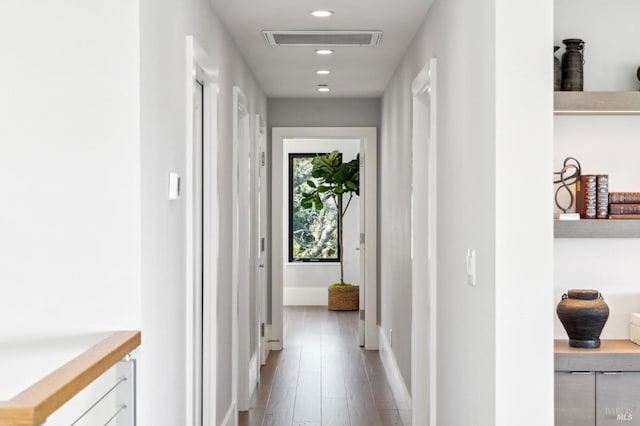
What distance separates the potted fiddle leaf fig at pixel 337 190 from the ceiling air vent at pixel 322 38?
466 cm

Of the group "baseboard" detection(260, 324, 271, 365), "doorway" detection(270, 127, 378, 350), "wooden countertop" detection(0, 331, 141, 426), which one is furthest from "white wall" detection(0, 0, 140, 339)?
"doorway" detection(270, 127, 378, 350)

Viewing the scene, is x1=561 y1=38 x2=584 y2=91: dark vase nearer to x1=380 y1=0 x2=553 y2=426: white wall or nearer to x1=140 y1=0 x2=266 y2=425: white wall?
x1=380 y1=0 x2=553 y2=426: white wall

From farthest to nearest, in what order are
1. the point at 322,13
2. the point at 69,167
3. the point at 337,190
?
the point at 337,190, the point at 322,13, the point at 69,167

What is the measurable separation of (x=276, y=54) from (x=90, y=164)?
2.93 metres

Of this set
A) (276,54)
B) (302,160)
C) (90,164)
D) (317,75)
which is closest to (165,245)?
(90,164)

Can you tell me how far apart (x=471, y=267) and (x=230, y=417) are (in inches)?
92.5

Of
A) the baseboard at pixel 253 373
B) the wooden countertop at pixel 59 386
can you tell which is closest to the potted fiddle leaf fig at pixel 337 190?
the baseboard at pixel 253 373

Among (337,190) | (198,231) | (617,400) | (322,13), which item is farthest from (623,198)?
(337,190)

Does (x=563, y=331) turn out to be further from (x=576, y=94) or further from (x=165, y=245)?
(x=165, y=245)

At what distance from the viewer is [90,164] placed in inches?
97.7

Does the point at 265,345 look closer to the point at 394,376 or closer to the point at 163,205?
the point at 394,376

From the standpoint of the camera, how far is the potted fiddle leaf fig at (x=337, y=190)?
9.48 m

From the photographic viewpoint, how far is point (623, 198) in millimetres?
3004

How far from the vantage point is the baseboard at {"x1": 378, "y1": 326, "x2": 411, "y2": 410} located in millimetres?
5059
